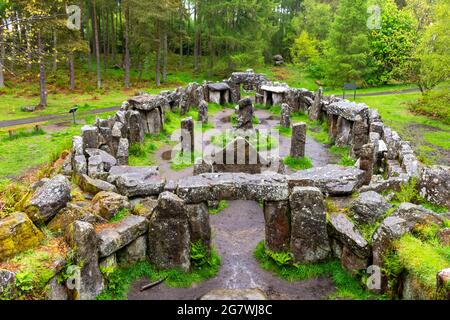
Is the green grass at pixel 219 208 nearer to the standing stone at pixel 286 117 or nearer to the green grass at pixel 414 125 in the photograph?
the green grass at pixel 414 125

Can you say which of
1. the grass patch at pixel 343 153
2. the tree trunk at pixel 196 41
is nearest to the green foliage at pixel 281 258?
the grass patch at pixel 343 153

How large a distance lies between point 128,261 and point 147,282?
2.59 feet

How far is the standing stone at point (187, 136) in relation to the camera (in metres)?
21.4

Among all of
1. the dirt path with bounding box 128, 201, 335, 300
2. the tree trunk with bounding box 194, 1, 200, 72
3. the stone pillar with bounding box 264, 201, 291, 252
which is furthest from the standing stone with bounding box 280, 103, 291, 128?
the tree trunk with bounding box 194, 1, 200, 72

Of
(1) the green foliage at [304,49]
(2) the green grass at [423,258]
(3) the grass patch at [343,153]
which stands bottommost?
(3) the grass patch at [343,153]

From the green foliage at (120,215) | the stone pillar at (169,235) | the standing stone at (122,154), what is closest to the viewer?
the stone pillar at (169,235)

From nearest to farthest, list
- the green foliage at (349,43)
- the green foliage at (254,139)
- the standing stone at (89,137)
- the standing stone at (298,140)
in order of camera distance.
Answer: the standing stone at (89,137) < the standing stone at (298,140) < the green foliage at (254,139) < the green foliage at (349,43)

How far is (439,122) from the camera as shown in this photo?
1198 inches

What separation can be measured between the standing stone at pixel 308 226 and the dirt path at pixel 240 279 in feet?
2.43

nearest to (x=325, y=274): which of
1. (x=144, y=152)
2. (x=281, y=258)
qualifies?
(x=281, y=258)

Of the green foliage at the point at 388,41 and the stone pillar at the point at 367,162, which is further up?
the green foliage at the point at 388,41

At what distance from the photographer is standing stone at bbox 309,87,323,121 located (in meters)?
28.6

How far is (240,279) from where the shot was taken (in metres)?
11.1
